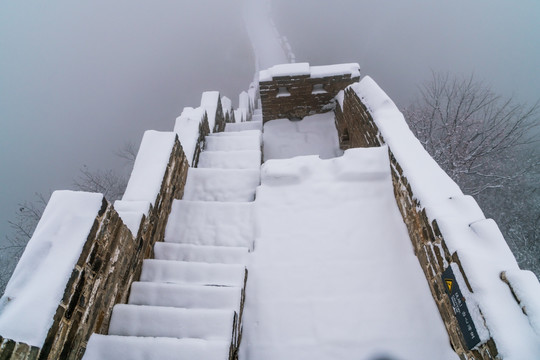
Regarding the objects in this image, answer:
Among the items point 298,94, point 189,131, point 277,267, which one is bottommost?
point 277,267

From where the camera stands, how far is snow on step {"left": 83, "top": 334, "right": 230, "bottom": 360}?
1.75 m

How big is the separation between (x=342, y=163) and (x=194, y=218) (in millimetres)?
1883

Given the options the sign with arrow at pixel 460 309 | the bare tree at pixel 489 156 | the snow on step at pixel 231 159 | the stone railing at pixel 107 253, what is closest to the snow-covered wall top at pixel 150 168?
the stone railing at pixel 107 253

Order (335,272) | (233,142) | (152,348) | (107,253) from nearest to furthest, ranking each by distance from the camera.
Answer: (152,348)
(107,253)
(335,272)
(233,142)

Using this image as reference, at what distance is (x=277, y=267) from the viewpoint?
8.79ft

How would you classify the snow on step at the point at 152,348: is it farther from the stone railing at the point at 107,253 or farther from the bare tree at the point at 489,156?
the bare tree at the point at 489,156

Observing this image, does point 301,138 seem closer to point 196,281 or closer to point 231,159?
point 231,159

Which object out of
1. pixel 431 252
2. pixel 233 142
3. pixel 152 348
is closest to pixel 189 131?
pixel 233 142

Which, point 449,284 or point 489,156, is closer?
point 449,284

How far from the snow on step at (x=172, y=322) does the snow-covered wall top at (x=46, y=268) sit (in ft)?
2.11

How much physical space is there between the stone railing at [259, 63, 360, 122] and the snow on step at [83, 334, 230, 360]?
15.9ft

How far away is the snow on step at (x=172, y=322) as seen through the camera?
6.39 feet

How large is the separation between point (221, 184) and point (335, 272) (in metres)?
1.84

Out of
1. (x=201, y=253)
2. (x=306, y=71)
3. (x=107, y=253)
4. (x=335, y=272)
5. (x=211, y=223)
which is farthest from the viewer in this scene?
(x=306, y=71)
